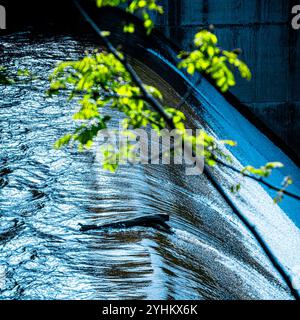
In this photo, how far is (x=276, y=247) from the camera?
5.67 metres

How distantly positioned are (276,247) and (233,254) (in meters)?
1.47

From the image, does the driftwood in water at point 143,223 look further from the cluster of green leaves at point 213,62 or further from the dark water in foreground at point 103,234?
the cluster of green leaves at point 213,62

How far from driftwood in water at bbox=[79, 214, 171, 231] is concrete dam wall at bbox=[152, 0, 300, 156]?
7.35 m

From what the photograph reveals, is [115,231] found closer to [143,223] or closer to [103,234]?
[103,234]

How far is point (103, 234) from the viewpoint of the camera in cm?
358

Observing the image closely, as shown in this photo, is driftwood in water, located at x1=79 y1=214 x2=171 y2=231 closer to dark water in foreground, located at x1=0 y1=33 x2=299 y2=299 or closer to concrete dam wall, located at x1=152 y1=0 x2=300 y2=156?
dark water in foreground, located at x1=0 y1=33 x2=299 y2=299

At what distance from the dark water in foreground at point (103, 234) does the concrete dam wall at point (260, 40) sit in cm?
535

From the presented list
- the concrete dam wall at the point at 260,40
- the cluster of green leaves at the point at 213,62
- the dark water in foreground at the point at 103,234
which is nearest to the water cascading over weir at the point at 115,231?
the dark water in foreground at the point at 103,234

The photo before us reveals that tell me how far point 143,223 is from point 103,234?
0.30 meters

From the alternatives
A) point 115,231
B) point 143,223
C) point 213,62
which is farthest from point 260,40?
point 213,62

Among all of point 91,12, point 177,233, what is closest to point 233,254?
point 177,233

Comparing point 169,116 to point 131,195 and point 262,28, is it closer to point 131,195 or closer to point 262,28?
point 131,195

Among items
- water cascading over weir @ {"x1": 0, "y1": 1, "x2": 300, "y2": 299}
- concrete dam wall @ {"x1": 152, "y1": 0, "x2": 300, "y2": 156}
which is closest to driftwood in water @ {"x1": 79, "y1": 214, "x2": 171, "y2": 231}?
water cascading over weir @ {"x1": 0, "y1": 1, "x2": 300, "y2": 299}

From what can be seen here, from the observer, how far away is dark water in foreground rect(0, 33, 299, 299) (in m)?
3.07
